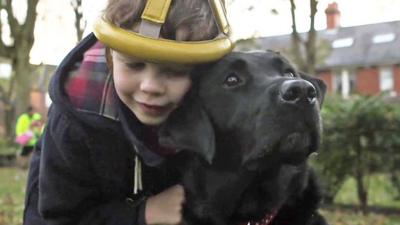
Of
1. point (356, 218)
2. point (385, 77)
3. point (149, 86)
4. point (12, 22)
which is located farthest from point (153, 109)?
point (385, 77)

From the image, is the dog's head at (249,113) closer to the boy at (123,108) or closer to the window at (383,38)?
the boy at (123,108)

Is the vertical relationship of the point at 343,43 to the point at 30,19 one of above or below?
below

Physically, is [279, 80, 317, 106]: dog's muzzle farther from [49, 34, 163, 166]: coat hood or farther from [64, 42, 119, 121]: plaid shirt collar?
[64, 42, 119, 121]: plaid shirt collar

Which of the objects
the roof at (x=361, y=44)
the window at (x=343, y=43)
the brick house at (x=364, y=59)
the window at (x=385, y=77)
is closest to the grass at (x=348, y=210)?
the brick house at (x=364, y=59)

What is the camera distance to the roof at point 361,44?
130 feet

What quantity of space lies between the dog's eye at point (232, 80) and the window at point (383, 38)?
40.8 metres

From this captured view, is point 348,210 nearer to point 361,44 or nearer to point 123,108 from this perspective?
point 123,108

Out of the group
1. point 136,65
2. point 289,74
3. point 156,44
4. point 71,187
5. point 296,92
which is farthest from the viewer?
point 71,187

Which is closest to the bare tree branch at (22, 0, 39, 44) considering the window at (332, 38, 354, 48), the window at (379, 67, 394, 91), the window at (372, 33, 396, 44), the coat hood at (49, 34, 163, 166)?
the coat hood at (49, 34, 163, 166)

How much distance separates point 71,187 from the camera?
247 cm

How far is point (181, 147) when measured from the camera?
7.39 feet

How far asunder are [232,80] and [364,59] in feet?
130

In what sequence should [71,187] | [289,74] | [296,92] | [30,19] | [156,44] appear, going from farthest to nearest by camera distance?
[30,19], [71,187], [289,74], [156,44], [296,92]

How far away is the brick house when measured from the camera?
38938 millimetres
